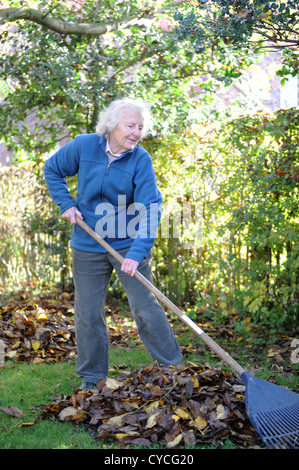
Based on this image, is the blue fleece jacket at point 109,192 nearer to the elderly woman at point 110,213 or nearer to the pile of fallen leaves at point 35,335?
the elderly woman at point 110,213

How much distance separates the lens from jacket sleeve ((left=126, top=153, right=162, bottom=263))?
3746 millimetres

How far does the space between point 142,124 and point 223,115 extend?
11.2ft

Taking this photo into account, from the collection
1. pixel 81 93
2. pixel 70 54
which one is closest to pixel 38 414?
pixel 81 93

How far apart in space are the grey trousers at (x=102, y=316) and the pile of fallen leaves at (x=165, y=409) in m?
0.24

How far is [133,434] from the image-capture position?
3076 mm

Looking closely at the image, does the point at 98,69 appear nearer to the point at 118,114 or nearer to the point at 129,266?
the point at 118,114

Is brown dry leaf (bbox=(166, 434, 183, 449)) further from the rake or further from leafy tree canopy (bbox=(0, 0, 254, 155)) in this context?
leafy tree canopy (bbox=(0, 0, 254, 155))

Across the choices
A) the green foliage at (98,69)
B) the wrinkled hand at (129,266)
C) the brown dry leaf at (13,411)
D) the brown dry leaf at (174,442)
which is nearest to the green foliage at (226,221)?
the green foliage at (98,69)

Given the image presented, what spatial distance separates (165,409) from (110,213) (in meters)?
1.45

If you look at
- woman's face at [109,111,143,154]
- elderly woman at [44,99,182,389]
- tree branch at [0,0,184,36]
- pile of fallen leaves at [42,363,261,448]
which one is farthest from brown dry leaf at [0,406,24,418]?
tree branch at [0,0,184,36]

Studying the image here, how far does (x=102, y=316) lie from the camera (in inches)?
163

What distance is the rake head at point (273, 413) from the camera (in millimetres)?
2955
